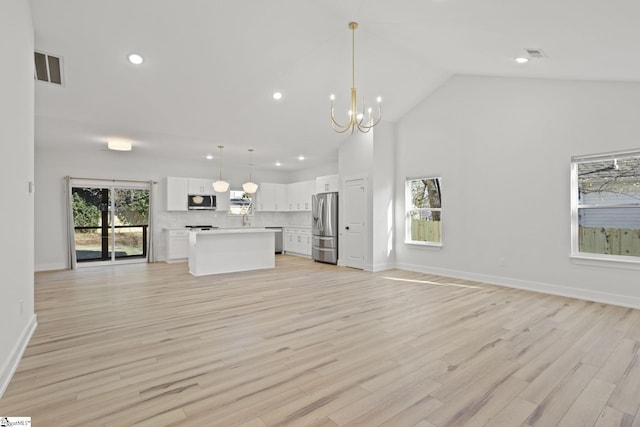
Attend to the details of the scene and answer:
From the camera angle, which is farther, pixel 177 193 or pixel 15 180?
pixel 177 193

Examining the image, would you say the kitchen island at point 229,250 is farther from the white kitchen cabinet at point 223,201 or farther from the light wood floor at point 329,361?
the white kitchen cabinet at point 223,201

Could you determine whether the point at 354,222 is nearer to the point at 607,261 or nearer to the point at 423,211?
the point at 423,211

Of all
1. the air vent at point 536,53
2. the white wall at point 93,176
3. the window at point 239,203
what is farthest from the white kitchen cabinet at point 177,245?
the air vent at point 536,53

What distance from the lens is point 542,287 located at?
5070mm

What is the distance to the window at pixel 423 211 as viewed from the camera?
6.56m

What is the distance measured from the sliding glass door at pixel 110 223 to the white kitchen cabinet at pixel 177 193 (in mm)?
569

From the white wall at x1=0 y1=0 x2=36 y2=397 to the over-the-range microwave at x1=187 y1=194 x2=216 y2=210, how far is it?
5.43 m

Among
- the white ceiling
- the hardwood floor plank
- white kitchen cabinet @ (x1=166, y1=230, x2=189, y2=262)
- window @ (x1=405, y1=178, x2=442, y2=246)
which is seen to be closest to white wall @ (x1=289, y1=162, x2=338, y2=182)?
the white ceiling

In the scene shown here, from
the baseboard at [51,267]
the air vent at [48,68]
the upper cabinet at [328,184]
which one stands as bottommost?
the baseboard at [51,267]

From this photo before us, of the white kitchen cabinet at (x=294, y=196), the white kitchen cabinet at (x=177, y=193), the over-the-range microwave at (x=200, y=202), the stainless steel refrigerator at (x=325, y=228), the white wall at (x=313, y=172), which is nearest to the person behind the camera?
the stainless steel refrigerator at (x=325, y=228)

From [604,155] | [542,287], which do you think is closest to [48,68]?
[604,155]

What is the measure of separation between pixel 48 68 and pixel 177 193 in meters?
4.66

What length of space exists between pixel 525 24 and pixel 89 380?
4945mm

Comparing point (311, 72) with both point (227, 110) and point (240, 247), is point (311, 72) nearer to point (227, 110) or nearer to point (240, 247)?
point (227, 110)
